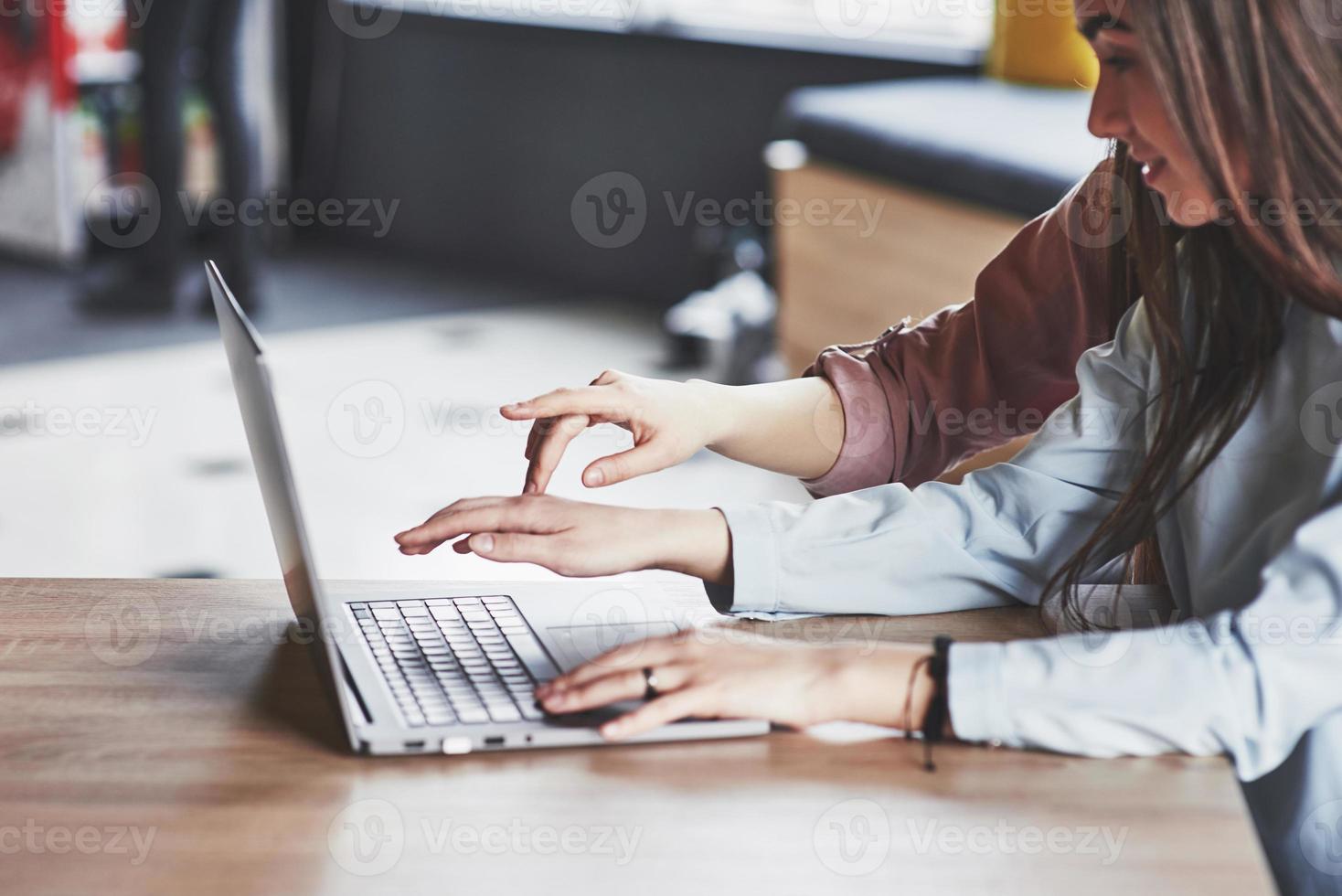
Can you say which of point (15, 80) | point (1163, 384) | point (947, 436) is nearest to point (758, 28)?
point (15, 80)

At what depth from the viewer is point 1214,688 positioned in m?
0.79

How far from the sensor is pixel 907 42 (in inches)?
150

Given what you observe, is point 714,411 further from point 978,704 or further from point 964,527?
point 978,704

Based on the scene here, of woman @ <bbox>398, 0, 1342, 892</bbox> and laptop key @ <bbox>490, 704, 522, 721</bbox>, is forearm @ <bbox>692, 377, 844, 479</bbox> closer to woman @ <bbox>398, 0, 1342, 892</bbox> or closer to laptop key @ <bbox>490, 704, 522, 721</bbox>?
woman @ <bbox>398, 0, 1342, 892</bbox>

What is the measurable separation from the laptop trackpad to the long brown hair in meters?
0.27

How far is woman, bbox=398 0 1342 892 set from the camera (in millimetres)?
799

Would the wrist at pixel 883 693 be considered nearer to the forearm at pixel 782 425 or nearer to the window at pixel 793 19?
the forearm at pixel 782 425

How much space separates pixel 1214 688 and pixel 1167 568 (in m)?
0.24

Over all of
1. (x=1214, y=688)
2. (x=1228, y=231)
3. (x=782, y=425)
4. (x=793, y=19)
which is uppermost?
(x=1228, y=231)

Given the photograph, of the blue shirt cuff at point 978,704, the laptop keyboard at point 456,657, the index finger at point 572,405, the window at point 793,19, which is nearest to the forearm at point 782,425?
the index finger at point 572,405

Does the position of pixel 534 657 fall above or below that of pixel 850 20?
above

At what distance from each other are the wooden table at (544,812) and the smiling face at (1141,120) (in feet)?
1.11

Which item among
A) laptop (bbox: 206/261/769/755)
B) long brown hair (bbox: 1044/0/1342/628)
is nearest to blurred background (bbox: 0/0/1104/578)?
laptop (bbox: 206/261/769/755)

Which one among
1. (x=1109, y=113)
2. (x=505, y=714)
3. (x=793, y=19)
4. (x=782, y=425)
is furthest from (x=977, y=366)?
(x=793, y=19)
